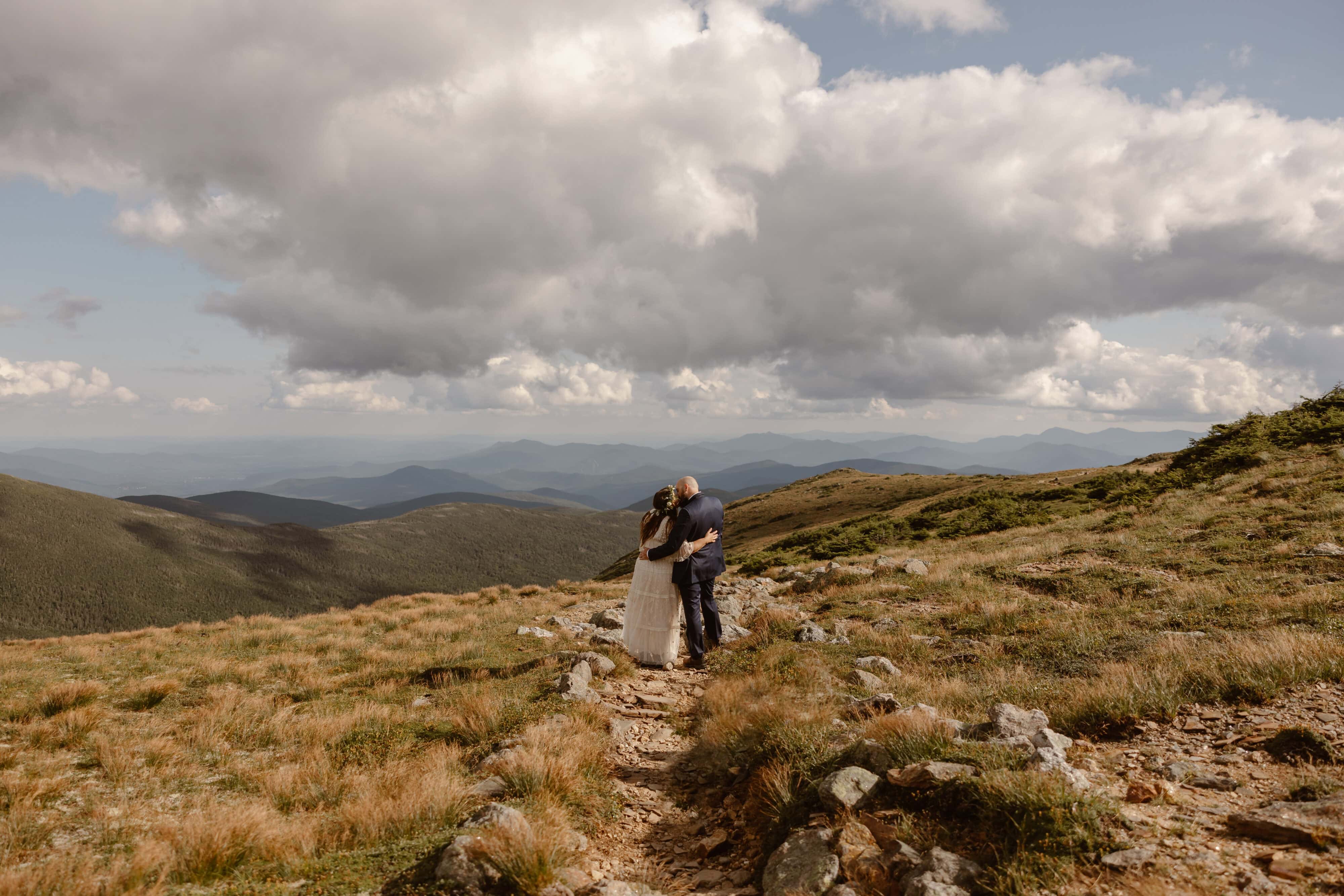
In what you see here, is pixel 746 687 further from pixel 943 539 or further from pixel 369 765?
pixel 943 539

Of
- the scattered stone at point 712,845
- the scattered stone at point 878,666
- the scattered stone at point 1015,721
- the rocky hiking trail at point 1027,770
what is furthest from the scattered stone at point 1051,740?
the scattered stone at point 878,666

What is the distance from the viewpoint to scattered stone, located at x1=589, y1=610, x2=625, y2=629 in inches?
627

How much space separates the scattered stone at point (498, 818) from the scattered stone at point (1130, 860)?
420 centimetres

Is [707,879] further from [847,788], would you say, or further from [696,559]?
[696,559]

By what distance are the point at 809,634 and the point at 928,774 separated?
7.51m

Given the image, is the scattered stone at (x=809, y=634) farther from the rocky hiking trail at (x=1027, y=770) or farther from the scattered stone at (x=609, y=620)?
the scattered stone at (x=609, y=620)

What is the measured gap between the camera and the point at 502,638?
15.1 metres

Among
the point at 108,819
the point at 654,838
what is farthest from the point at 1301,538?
the point at 108,819

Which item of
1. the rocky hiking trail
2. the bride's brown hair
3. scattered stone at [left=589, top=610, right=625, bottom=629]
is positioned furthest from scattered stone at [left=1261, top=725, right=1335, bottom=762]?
scattered stone at [left=589, top=610, right=625, bottom=629]

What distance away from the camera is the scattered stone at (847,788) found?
5.22 m

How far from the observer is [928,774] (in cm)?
514

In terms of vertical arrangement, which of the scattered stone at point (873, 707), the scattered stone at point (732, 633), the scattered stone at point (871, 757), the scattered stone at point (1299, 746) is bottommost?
the scattered stone at point (732, 633)

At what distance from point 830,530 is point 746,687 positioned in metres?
33.6

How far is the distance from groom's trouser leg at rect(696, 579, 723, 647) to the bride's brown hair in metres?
1.50
